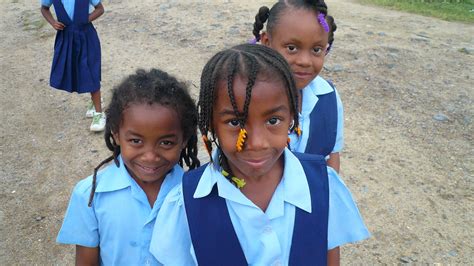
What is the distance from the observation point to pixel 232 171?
1.39m

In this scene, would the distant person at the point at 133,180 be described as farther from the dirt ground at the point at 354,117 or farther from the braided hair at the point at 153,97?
the dirt ground at the point at 354,117

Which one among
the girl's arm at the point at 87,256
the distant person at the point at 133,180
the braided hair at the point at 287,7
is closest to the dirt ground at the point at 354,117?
the braided hair at the point at 287,7

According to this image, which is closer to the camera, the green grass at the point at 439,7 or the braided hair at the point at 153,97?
the braided hair at the point at 153,97

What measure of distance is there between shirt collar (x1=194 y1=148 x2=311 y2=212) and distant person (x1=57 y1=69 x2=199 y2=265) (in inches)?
11.9

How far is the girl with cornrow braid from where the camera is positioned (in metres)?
1.23

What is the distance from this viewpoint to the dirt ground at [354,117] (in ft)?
9.70

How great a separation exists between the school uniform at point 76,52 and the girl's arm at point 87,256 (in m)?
2.61

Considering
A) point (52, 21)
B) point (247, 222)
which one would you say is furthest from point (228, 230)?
point (52, 21)

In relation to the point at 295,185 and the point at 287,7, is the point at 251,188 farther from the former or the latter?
the point at 287,7

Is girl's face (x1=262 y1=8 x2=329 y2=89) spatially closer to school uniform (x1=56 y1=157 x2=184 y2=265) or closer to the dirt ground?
school uniform (x1=56 y1=157 x2=184 y2=265)

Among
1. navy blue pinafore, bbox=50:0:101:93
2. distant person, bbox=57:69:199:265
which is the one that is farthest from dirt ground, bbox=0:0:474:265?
distant person, bbox=57:69:199:265

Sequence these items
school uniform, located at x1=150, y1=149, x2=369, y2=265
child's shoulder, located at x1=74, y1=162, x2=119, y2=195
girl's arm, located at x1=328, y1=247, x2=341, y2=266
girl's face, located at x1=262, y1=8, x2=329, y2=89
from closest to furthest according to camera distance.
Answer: school uniform, located at x1=150, y1=149, x2=369, y2=265 < girl's arm, located at x1=328, y1=247, x2=341, y2=266 < child's shoulder, located at x1=74, y1=162, x2=119, y2=195 < girl's face, located at x1=262, y1=8, x2=329, y2=89

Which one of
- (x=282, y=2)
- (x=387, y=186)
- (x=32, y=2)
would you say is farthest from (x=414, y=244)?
(x=32, y=2)

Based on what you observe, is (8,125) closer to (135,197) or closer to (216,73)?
(135,197)
